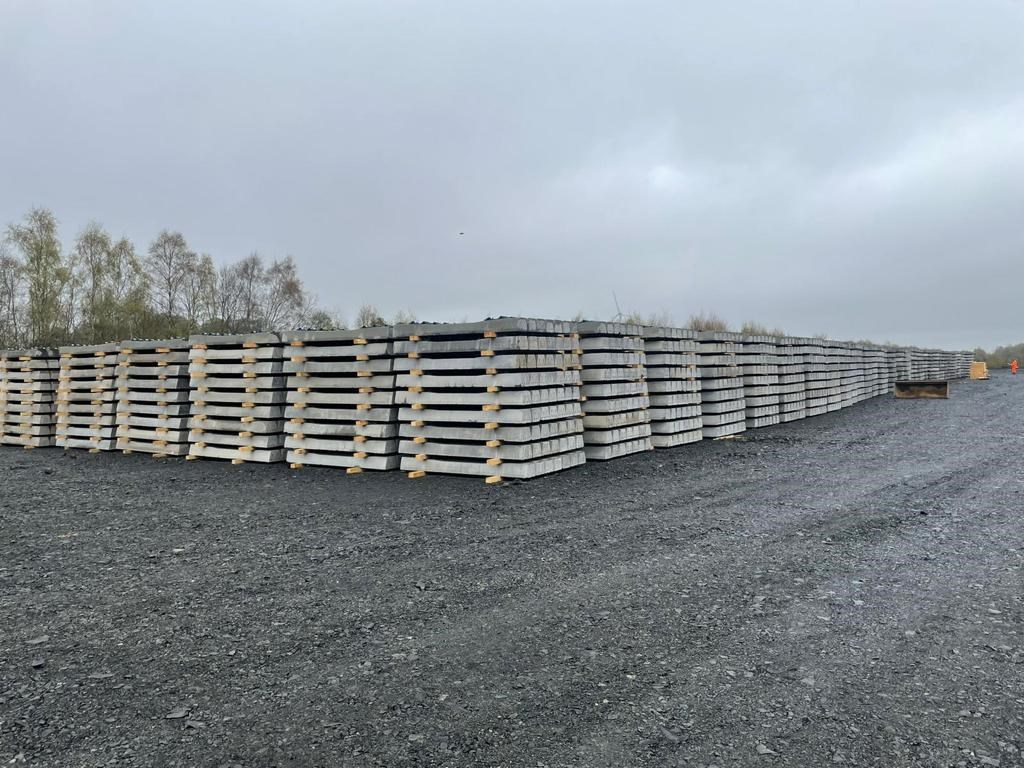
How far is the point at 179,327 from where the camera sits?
3095 centimetres

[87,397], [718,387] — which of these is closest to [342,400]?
[87,397]

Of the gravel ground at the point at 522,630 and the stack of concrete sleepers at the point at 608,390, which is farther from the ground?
the stack of concrete sleepers at the point at 608,390

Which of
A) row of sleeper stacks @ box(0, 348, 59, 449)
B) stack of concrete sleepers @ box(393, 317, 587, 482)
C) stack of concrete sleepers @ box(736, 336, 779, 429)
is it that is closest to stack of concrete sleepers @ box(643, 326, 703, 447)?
stack of concrete sleepers @ box(393, 317, 587, 482)

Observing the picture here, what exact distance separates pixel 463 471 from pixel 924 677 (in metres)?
5.95

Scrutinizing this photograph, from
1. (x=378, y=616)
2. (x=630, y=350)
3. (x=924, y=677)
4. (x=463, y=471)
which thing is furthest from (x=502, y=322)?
(x=924, y=677)

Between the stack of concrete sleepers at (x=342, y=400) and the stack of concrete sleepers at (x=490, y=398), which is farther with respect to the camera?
the stack of concrete sleepers at (x=342, y=400)

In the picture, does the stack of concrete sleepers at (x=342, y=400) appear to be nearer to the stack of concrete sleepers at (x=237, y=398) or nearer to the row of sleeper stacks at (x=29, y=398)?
the stack of concrete sleepers at (x=237, y=398)

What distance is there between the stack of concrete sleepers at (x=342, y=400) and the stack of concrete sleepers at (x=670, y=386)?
467 cm

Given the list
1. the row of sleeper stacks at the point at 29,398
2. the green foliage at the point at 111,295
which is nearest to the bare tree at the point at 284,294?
the green foliage at the point at 111,295

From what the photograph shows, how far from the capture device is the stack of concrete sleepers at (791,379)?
1539 centimetres

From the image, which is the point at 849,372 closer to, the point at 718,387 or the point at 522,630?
the point at 718,387

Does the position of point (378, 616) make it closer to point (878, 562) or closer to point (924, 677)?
point (924, 677)

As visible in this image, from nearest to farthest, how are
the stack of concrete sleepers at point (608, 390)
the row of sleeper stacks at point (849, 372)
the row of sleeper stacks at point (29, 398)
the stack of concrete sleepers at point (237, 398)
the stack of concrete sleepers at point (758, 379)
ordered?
the stack of concrete sleepers at point (608, 390)
the stack of concrete sleepers at point (237, 398)
the row of sleeper stacks at point (29, 398)
the stack of concrete sleepers at point (758, 379)
the row of sleeper stacks at point (849, 372)

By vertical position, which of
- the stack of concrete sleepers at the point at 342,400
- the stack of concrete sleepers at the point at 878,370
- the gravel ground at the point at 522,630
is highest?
the stack of concrete sleepers at the point at 878,370
